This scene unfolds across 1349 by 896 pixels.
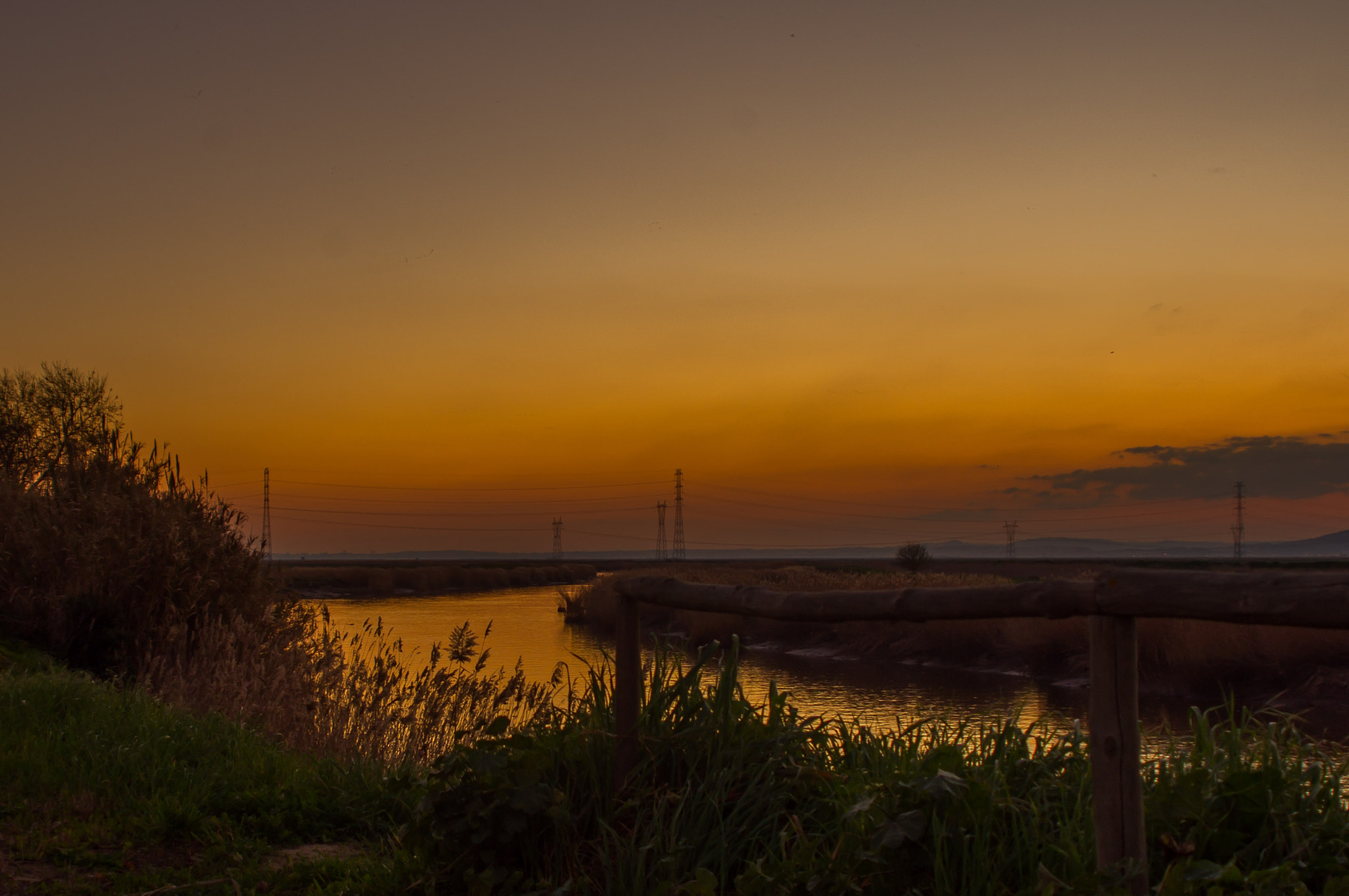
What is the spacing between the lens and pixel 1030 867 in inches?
140

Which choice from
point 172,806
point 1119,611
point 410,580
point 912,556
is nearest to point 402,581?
point 410,580

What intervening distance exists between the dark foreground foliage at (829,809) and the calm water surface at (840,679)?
5516mm

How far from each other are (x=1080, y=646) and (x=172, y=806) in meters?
19.2

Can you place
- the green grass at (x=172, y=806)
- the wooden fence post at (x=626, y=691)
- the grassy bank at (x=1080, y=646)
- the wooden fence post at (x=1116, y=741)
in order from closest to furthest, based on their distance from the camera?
1. the wooden fence post at (x=1116, y=741)
2. the wooden fence post at (x=626, y=691)
3. the green grass at (x=172, y=806)
4. the grassy bank at (x=1080, y=646)

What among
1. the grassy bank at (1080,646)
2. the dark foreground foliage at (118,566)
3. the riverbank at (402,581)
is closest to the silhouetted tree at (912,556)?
the grassy bank at (1080,646)

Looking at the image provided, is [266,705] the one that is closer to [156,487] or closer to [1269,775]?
[156,487]

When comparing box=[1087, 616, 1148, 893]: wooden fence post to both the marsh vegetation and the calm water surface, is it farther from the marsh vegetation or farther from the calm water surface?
the calm water surface

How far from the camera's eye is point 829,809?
4191mm

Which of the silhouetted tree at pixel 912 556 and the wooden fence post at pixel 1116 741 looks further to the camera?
the silhouetted tree at pixel 912 556

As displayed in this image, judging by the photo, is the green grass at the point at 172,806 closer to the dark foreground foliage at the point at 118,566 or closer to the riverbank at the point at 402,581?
the dark foreground foliage at the point at 118,566

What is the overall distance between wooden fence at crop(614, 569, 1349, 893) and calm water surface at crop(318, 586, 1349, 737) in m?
6.64

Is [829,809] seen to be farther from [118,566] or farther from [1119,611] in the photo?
[118,566]

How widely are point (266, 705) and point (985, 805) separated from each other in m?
6.89

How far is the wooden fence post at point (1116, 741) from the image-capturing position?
10.2 feet
